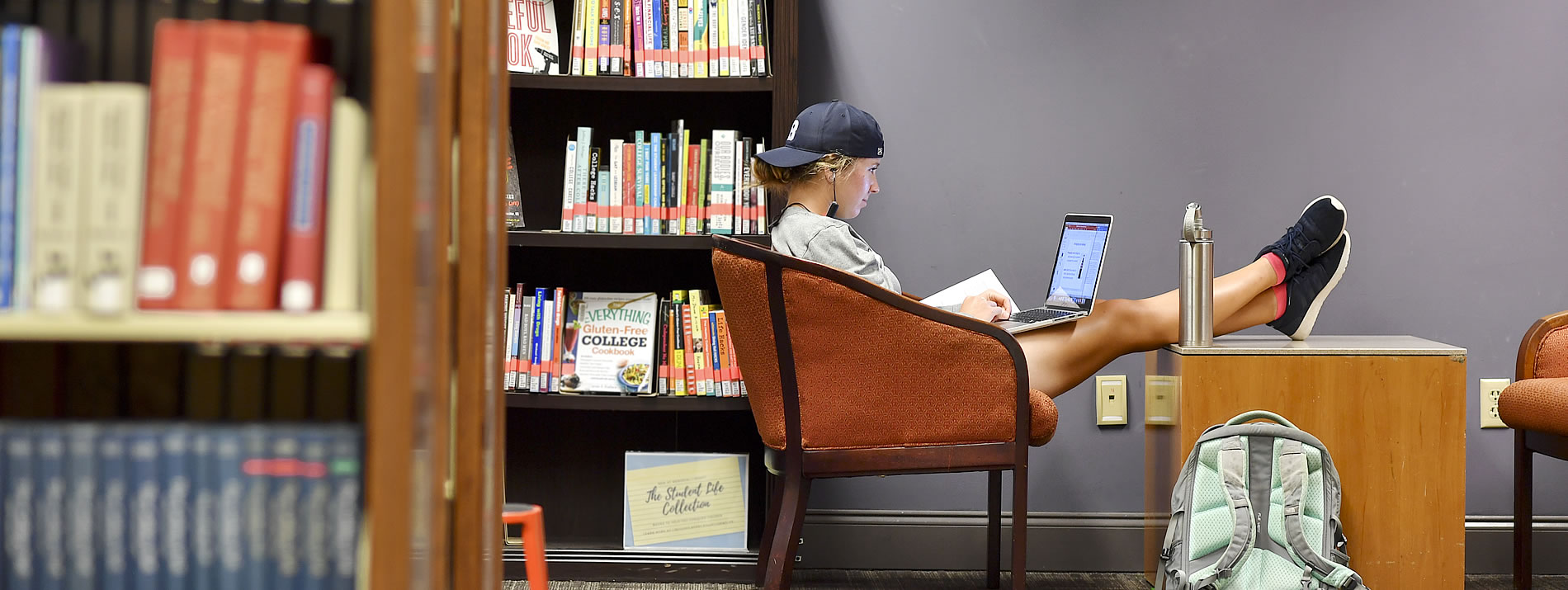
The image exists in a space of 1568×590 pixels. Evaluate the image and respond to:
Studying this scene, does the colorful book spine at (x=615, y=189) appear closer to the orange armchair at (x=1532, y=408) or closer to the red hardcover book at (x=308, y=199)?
the red hardcover book at (x=308, y=199)

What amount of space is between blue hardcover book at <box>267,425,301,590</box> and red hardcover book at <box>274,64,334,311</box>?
0.37ft

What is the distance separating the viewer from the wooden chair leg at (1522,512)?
7.43 ft

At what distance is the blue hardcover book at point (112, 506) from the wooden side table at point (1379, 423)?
1.78 metres

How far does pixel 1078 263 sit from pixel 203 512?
1.97 metres

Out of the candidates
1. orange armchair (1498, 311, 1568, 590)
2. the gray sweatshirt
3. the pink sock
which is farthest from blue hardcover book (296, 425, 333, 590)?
orange armchair (1498, 311, 1568, 590)

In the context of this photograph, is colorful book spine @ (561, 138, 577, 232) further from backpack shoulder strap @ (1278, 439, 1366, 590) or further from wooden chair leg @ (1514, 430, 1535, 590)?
wooden chair leg @ (1514, 430, 1535, 590)

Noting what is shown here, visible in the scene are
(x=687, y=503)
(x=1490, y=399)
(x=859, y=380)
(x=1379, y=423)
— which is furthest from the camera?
(x=1490, y=399)

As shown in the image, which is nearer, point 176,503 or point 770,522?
point 176,503

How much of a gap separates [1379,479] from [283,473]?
1.95 meters

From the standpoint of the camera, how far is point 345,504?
80 cm

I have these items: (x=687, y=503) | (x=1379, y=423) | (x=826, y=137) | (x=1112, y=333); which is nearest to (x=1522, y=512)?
(x=1379, y=423)

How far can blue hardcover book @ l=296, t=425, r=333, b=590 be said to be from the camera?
0.79 meters

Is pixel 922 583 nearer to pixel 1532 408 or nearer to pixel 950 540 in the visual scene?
pixel 950 540

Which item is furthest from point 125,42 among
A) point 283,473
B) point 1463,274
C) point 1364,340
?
point 1463,274
